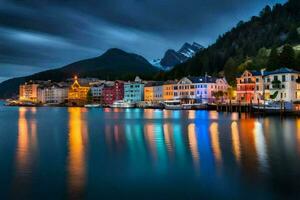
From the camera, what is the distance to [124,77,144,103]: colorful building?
15225 centimetres

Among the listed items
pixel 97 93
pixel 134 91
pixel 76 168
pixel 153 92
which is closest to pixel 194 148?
pixel 76 168

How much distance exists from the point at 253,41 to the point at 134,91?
188 feet

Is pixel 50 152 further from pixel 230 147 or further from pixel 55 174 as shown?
pixel 230 147

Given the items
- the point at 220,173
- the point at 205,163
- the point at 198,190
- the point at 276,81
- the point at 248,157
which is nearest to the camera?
the point at 198,190

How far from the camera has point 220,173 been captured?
66.9 feet

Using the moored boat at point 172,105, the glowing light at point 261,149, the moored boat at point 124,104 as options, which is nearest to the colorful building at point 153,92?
the moored boat at point 124,104

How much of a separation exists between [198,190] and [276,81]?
71383mm

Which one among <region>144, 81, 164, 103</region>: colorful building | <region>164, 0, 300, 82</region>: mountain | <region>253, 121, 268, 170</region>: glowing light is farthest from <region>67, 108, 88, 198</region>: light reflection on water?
<region>164, 0, 300, 82</region>: mountain

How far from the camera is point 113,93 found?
168m

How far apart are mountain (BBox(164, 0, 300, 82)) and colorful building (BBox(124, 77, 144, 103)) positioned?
19564 millimetres

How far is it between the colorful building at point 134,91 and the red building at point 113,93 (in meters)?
4.91

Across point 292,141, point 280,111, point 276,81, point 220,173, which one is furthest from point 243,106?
point 220,173

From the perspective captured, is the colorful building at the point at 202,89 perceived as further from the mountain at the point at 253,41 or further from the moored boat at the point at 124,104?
the moored boat at the point at 124,104

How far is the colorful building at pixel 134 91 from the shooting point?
152m
